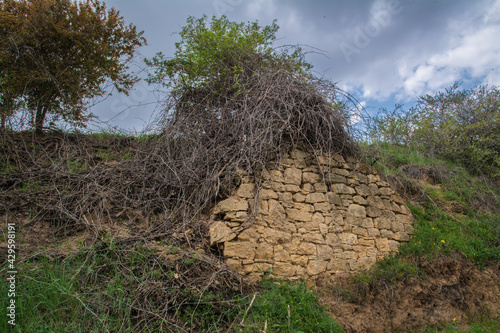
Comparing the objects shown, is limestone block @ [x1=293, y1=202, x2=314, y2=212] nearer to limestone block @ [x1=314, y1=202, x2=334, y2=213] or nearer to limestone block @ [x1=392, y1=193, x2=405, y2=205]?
limestone block @ [x1=314, y1=202, x2=334, y2=213]

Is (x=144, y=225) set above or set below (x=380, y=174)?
below

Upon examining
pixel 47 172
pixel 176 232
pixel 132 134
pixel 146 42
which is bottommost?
pixel 176 232

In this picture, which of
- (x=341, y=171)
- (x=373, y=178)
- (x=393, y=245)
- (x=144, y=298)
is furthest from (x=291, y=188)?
(x=144, y=298)

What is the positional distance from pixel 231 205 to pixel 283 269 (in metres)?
1.08

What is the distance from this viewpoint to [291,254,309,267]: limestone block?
3879mm

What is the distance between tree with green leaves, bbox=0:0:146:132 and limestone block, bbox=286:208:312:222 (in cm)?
444

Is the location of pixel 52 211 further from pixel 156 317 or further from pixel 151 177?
pixel 156 317

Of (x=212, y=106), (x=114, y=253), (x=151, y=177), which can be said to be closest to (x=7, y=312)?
(x=114, y=253)

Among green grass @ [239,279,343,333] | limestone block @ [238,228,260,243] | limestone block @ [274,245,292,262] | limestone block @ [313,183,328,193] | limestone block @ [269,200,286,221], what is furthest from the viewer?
limestone block @ [313,183,328,193]

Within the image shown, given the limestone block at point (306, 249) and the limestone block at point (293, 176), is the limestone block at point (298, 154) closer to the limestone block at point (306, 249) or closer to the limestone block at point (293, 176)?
the limestone block at point (293, 176)

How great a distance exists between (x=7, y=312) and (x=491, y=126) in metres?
9.70

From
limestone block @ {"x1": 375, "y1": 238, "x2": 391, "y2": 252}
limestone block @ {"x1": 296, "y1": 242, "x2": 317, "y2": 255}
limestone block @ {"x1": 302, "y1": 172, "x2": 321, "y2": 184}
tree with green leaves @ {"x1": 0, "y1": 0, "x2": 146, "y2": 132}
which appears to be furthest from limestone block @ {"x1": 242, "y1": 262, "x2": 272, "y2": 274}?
tree with green leaves @ {"x1": 0, "y1": 0, "x2": 146, "y2": 132}

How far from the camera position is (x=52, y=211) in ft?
13.1

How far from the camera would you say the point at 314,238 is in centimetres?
410
